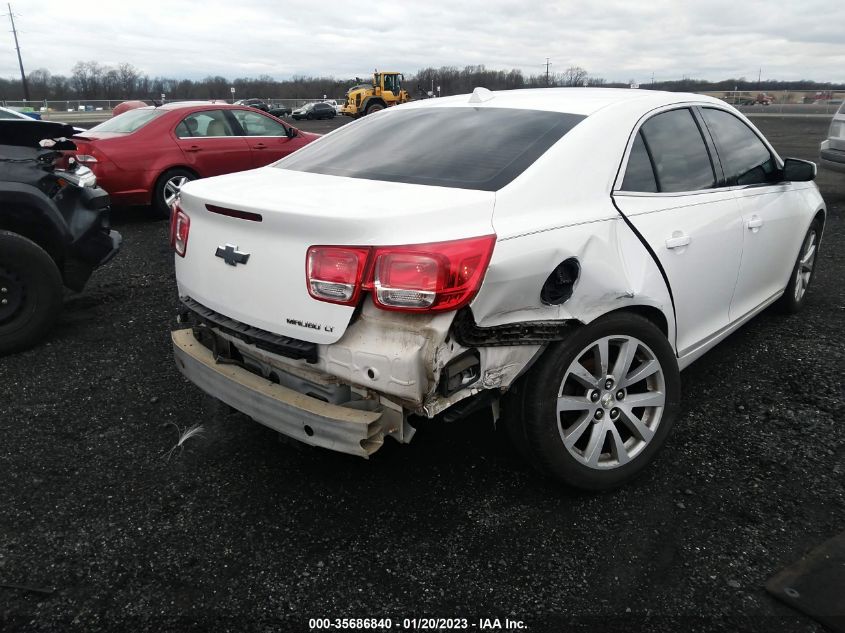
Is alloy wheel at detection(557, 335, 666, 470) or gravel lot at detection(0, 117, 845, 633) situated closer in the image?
gravel lot at detection(0, 117, 845, 633)

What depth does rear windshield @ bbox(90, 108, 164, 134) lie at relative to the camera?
8336 millimetres

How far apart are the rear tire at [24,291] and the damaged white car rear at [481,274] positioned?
1850 mm

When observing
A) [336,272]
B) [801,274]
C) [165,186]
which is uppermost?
[336,272]

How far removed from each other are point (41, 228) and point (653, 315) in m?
3.93

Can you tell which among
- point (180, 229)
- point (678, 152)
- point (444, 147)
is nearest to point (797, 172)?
point (678, 152)

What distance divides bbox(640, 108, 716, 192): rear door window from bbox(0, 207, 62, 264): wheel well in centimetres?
381

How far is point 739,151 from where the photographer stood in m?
3.57

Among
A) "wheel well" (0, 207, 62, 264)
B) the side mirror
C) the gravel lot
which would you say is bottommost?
the gravel lot

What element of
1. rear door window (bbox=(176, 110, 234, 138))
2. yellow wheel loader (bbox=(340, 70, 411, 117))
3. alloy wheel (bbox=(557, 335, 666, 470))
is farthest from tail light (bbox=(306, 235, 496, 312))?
yellow wheel loader (bbox=(340, 70, 411, 117))

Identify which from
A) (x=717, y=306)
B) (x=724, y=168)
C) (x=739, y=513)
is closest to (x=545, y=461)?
(x=739, y=513)

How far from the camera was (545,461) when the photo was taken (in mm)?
2477

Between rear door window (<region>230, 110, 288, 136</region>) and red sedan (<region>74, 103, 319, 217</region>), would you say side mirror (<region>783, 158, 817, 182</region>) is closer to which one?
red sedan (<region>74, 103, 319, 217</region>)

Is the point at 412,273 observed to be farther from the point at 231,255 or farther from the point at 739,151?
the point at 739,151

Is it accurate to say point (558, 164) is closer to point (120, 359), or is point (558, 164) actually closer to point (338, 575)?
point (338, 575)
